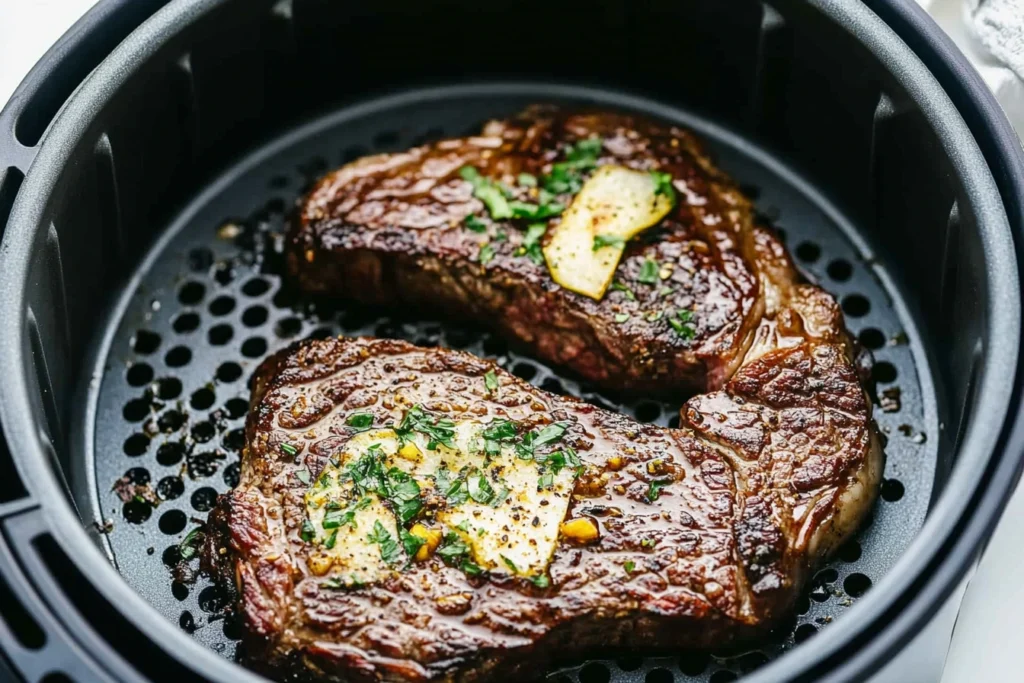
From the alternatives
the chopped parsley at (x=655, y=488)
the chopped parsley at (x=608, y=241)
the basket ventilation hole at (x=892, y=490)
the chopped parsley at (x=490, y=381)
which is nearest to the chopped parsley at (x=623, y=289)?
the chopped parsley at (x=608, y=241)

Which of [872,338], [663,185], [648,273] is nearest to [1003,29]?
[872,338]

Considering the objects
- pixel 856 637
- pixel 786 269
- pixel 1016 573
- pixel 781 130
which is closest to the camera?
pixel 856 637

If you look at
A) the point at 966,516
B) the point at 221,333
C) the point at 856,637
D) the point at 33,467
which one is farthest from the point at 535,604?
the point at 221,333

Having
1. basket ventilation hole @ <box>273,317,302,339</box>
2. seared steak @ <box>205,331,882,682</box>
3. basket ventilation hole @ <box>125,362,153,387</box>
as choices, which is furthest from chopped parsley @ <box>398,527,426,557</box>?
basket ventilation hole @ <box>125,362,153,387</box>

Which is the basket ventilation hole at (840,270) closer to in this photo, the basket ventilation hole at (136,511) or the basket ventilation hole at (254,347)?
the basket ventilation hole at (254,347)

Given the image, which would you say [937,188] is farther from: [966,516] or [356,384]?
[356,384]

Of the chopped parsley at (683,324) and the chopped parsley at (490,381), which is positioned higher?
the chopped parsley at (683,324)
